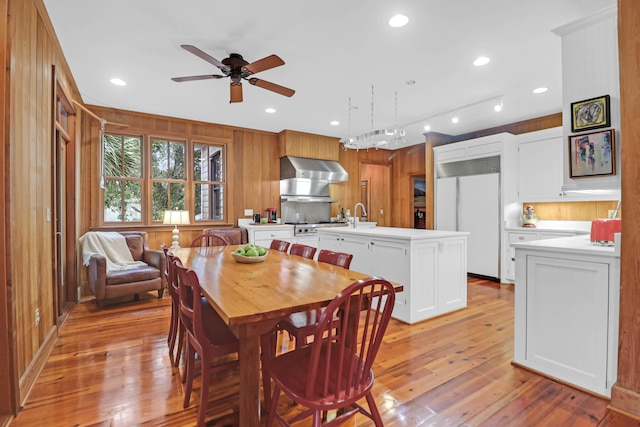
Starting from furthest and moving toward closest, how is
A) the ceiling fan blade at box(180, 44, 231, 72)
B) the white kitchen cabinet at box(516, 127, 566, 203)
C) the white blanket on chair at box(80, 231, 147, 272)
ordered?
the white kitchen cabinet at box(516, 127, 566, 203)
the white blanket on chair at box(80, 231, 147, 272)
the ceiling fan blade at box(180, 44, 231, 72)

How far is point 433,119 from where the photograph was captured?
5.12 m

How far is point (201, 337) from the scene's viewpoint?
160 cm

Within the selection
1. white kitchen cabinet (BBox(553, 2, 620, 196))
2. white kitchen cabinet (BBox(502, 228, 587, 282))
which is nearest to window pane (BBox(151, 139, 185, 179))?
white kitchen cabinet (BBox(553, 2, 620, 196))

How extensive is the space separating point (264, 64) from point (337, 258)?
1.72 metres

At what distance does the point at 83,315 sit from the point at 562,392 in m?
4.43

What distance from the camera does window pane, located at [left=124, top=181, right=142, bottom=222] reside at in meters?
4.87

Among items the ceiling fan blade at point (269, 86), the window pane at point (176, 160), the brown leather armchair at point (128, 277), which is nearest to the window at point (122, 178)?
the window pane at point (176, 160)

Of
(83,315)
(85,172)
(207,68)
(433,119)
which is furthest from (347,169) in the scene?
(83,315)

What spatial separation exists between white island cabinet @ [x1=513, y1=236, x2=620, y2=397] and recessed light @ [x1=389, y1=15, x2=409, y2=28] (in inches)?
76.5

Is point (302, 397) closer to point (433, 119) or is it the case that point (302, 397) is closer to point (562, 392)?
point (562, 392)

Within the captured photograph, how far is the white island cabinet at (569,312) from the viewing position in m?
1.93

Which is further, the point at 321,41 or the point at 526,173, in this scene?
the point at 526,173

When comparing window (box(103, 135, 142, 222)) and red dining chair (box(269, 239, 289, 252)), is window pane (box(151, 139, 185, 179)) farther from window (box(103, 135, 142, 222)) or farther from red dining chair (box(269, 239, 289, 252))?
red dining chair (box(269, 239, 289, 252))

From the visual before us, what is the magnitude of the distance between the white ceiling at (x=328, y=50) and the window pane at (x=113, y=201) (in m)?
1.18
